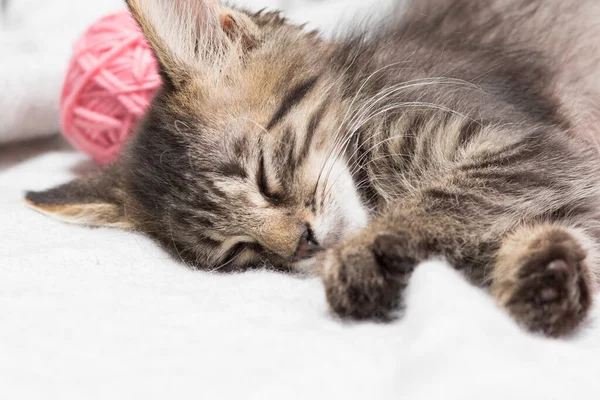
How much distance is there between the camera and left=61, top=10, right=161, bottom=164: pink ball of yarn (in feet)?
5.97

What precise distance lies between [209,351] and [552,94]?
1.08 meters

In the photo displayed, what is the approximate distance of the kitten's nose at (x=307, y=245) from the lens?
1.16 meters

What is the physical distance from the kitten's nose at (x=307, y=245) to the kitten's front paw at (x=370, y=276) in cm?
17

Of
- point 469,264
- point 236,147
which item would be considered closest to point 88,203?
point 236,147

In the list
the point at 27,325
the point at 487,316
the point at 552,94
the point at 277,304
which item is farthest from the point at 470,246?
the point at 27,325

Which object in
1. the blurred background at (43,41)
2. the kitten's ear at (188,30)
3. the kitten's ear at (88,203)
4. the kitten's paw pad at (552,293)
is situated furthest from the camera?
the blurred background at (43,41)

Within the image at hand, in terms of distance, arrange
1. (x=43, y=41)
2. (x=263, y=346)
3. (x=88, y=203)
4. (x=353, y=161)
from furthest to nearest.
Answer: (x=43, y=41)
(x=88, y=203)
(x=353, y=161)
(x=263, y=346)

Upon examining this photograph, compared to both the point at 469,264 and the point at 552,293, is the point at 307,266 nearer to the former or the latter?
the point at 469,264

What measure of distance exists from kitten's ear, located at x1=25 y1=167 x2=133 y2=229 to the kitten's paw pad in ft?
3.21

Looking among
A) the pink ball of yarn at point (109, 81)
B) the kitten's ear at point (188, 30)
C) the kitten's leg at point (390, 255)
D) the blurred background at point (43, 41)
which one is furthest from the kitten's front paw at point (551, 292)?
the pink ball of yarn at point (109, 81)

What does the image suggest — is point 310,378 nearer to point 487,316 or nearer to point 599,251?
point 487,316

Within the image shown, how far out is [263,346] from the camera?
87 centimetres

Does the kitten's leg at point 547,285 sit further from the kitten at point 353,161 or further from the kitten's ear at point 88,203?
the kitten's ear at point 88,203

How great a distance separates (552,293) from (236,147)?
2.25ft
